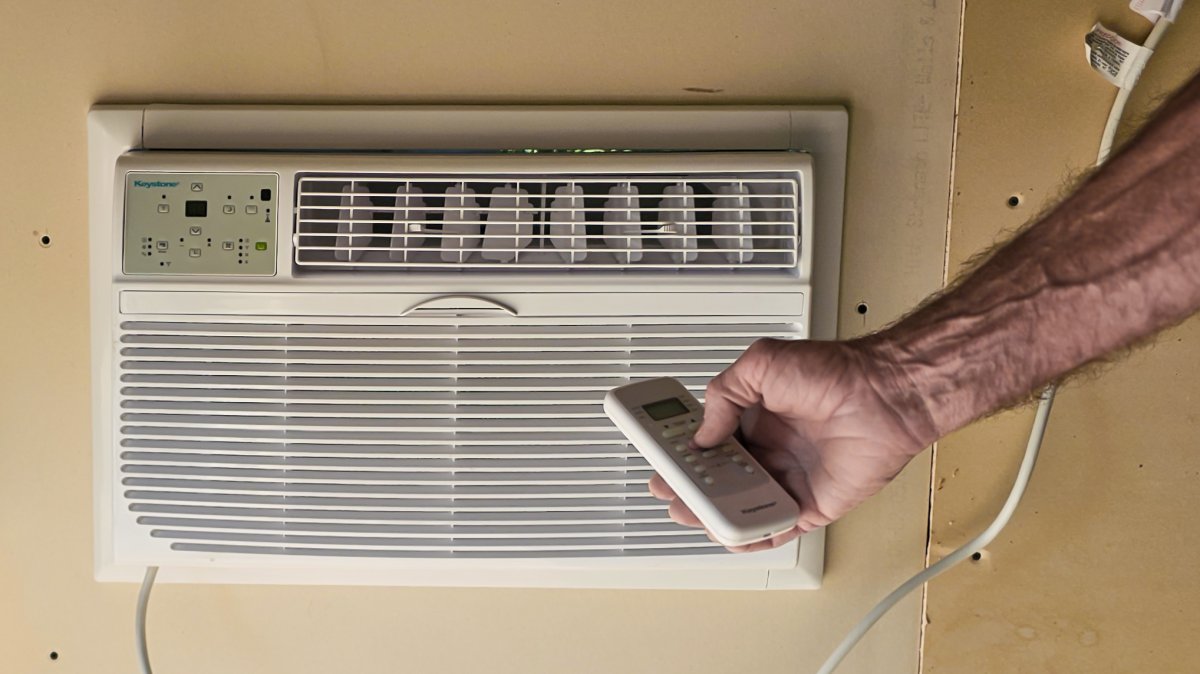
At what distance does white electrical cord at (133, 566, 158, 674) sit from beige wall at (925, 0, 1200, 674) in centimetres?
85

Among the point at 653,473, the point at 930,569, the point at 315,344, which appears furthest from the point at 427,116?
the point at 930,569

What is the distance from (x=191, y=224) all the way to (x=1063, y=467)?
94 centimetres

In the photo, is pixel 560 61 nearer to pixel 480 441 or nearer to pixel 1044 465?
→ pixel 480 441

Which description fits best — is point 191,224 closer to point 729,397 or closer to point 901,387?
point 729,397

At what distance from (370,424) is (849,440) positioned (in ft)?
1.51

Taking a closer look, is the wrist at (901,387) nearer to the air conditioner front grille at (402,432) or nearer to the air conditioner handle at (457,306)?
the air conditioner front grille at (402,432)

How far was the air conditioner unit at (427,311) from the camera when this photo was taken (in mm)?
875

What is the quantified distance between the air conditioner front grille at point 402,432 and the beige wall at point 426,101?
0.15 meters

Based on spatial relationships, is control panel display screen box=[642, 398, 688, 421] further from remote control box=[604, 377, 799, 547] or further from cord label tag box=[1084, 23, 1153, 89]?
cord label tag box=[1084, 23, 1153, 89]

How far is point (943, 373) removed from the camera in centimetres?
73

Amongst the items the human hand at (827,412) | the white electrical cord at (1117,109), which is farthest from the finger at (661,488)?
the white electrical cord at (1117,109)

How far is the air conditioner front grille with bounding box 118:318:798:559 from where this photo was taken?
892 millimetres

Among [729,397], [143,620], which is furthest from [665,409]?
[143,620]

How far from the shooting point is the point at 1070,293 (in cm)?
67
